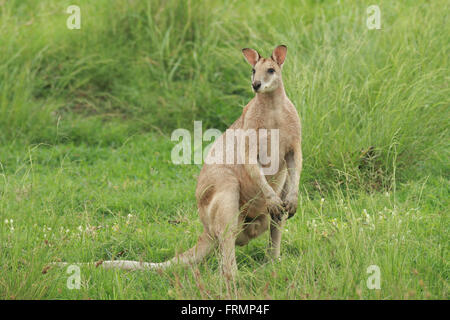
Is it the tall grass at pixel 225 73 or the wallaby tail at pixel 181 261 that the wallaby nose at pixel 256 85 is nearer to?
the wallaby tail at pixel 181 261

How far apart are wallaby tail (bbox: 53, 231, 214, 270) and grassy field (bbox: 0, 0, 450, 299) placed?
0.06 meters

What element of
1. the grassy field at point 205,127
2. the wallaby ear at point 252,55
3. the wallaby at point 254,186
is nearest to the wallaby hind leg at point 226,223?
the wallaby at point 254,186

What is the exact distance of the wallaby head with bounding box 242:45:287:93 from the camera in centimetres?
362

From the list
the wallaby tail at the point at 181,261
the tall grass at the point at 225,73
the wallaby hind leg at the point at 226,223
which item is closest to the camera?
the wallaby hind leg at the point at 226,223

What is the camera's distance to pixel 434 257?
376 centimetres

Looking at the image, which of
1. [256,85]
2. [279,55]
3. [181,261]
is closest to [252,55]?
[279,55]

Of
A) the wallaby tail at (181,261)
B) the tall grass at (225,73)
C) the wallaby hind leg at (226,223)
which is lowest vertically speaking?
the wallaby tail at (181,261)

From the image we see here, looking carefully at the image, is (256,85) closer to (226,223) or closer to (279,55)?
(279,55)

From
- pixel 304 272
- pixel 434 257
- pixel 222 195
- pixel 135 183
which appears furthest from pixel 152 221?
pixel 434 257

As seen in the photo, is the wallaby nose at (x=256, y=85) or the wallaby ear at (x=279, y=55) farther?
the wallaby ear at (x=279, y=55)

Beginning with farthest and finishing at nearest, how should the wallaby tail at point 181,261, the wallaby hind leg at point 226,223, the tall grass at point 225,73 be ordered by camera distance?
the tall grass at point 225,73 → the wallaby tail at point 181,261 → the wallaby hind leg at point 226,223

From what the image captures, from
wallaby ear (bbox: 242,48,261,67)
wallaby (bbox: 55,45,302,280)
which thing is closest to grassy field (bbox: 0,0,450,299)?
wallaby (bbox: 55,45,302,280)

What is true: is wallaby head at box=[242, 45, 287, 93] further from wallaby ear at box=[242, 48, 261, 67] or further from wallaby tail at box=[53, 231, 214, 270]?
wallaby tail at box=[53, 231, 214, 270]

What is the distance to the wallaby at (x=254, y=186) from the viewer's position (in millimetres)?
3723
